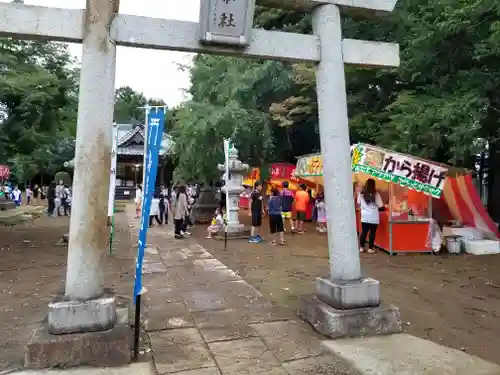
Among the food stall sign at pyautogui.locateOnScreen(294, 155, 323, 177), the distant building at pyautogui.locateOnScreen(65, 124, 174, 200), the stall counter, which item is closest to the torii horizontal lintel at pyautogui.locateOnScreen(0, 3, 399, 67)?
the stall counter

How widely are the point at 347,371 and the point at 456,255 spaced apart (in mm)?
7329

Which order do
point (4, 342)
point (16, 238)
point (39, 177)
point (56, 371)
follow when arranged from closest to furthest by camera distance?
point (56, 371) < point (4, 342) < point (16, 238) < point (39, 177)

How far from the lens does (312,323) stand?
4941mm

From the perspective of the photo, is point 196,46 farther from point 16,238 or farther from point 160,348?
point 16,238

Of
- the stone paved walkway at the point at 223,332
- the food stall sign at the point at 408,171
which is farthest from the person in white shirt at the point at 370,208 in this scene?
the stone paved walkway at the point at 223,332

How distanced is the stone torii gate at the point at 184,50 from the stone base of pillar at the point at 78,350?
126 millimetres

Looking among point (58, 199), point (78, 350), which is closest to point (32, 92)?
point (78, 350)

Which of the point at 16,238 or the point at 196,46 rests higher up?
the point at 196,46

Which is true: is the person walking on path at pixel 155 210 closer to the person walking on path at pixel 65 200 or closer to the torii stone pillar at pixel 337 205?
the person walking on path at pixel 65 200

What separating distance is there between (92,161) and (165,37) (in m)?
1.58

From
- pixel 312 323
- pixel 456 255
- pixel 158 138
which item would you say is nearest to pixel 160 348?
pixel 312 323

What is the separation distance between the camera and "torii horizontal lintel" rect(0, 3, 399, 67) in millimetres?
4262

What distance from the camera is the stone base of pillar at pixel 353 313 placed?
4.62 metres

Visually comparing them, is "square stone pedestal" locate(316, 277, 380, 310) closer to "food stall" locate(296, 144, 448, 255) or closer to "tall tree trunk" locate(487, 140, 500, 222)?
"food stall" locate(296, 144, 448, 255)
